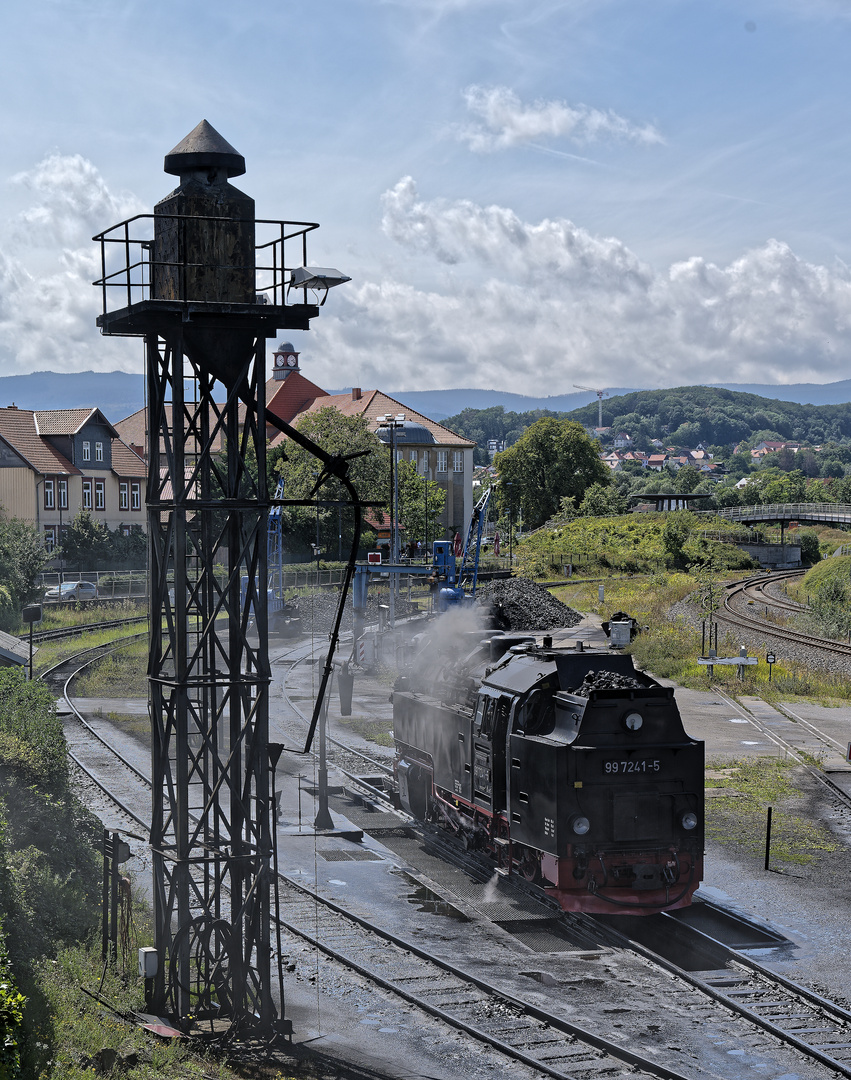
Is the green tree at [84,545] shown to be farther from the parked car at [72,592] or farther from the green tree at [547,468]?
the green tree at [547,468]

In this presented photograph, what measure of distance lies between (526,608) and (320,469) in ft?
80.2

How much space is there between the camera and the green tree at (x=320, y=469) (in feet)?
247

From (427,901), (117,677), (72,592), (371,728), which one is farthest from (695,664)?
(72,592)

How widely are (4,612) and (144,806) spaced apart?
90.2ft

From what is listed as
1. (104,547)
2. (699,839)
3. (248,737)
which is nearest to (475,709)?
(699,839)

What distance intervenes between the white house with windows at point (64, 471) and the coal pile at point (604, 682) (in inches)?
2276

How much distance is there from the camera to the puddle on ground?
706 inches

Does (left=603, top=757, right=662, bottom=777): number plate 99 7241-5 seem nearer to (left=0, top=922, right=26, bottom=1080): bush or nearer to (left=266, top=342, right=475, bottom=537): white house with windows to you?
(left=0, top=922, right=26, bottom=1080): bush

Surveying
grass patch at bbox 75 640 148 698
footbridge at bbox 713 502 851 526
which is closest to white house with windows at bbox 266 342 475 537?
footbridge at bbox 713 502 851 526

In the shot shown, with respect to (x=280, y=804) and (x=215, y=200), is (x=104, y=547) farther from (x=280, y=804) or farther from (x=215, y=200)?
(x=215, y=200)

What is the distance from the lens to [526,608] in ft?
188

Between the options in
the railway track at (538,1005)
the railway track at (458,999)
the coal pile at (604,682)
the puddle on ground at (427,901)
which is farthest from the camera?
the puddle on ground at (427,901)

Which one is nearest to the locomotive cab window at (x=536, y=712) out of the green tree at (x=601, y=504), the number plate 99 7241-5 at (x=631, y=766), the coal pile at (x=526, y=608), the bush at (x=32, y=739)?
the number plate 99 7241-5 at (x=631, y=766)

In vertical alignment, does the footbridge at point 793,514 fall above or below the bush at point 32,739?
above
